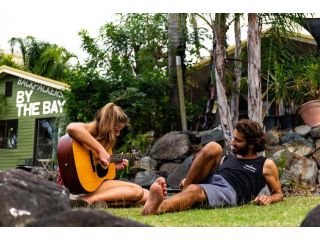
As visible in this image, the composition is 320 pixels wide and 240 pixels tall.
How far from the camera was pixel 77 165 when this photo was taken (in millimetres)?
5055

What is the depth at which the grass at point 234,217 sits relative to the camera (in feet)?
10.8

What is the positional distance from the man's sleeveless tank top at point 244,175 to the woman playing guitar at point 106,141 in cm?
104

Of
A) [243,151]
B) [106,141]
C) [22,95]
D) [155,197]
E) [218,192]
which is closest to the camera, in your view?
[155,197]

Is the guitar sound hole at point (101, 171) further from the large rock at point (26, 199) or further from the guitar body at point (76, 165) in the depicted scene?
the large rock at point (26, 199)

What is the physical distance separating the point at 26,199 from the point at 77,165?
267 centimetres

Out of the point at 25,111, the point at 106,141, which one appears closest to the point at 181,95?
the point at 106,141

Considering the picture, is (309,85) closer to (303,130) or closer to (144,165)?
(303,130)

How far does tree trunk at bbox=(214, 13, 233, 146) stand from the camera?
692 centimetres

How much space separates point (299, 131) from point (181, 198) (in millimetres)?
5522

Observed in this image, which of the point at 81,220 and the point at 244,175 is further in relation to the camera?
the point at 244,175

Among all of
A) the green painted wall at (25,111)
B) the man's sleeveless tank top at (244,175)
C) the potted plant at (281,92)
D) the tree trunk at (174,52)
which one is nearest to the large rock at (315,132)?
the potted plant at (281,92)

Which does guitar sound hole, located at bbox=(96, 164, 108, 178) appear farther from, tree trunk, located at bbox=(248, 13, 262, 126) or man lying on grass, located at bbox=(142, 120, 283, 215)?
tree trunk, located at bbox=(248, 13, 262, 126)

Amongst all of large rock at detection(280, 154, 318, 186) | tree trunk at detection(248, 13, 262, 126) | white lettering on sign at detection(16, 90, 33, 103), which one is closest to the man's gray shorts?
tree trunk at detection(248, 13, 262, 126)
